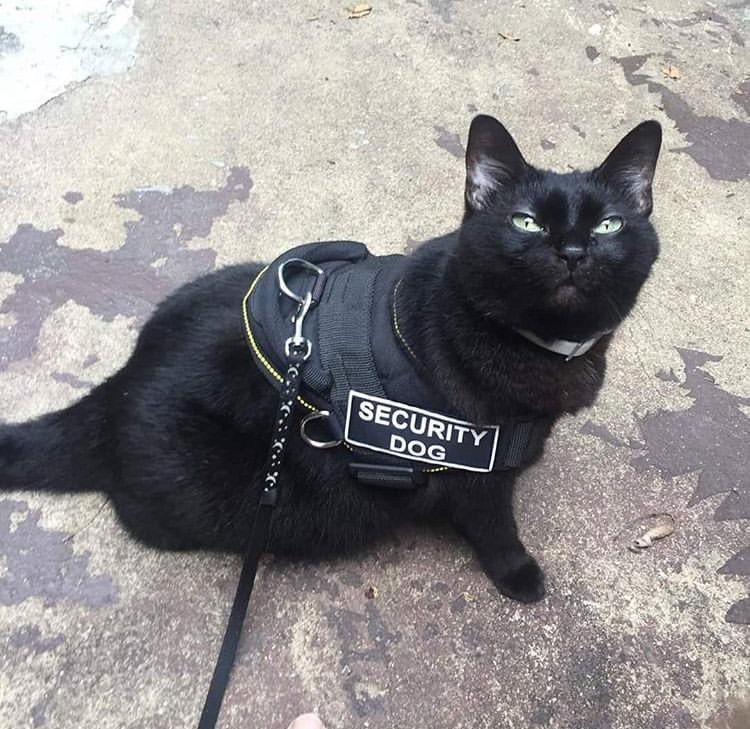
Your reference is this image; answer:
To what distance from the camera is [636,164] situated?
1.40 m

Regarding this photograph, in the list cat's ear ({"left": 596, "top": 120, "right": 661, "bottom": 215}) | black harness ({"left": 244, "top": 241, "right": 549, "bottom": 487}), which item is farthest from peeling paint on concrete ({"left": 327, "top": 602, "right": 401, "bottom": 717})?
cat's ear ({"left": 596, "top": 120, "right": 661, "bottom": 215})

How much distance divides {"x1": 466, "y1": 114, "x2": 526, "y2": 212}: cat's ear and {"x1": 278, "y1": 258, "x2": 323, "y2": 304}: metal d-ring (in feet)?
1.16

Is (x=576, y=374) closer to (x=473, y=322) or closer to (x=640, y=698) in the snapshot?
(x=473, y=322)

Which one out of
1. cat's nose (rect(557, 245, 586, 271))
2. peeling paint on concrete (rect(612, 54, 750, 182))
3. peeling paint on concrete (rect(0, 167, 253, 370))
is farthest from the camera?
peeling paint on concrete (rect(612, 54, 750, 182))

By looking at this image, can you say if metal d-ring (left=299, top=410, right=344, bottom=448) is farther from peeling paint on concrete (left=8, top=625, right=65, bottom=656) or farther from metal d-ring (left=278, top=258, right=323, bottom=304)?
peeling paint on concrete (left=8, top=625, right=65, bottom=656)

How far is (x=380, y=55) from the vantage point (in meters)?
3.04

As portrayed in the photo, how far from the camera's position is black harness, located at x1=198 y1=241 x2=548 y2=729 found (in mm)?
1395

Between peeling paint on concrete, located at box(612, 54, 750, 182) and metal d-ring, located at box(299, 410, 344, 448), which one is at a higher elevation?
metal d-ring, located at box(299, 410, 344, 448)

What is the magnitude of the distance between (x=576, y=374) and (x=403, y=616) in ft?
2.21

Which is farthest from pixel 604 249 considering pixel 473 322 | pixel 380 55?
pixel 380 55

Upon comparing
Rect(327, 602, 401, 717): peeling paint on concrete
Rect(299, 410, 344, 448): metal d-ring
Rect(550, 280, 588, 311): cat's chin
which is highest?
Rect(550, 280, 588, 311): cat's chin

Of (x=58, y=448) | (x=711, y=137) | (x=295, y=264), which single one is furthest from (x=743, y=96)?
(x=58, y=448)

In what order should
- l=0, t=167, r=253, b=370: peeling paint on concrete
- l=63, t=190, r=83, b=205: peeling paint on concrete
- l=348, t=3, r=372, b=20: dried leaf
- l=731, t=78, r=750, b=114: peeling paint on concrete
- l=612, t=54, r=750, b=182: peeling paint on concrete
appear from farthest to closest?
l=348, t=3, r=372, b=20: dried leaf < l=731, t=78, r=750, b=114: peeling paint on concrete < l=612, t=54, r=750, b=182: peeling paint on concrete < l=63, t=190, r=83, b=205: peeling paint on concrete < l=0, t=167, r=253, b=370: peeling paint on concrete

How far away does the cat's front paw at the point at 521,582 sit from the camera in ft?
5.38
